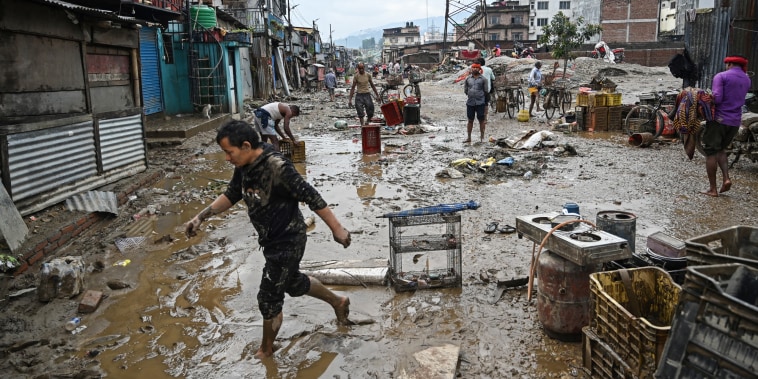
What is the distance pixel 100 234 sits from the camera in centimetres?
652

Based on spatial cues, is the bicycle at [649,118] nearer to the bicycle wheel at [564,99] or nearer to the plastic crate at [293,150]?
the bicycle wheel at [564,99]

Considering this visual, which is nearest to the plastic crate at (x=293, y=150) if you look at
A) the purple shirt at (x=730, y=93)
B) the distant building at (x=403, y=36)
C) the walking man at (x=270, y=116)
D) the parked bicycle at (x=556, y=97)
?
the walking man at (x=270, y=116)

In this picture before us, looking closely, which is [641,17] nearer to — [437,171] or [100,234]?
[437,171]

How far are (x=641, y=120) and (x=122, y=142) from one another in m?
11.1

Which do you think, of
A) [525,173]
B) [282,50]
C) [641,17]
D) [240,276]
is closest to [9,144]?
[240,276]

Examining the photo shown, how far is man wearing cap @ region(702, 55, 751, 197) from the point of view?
671 centimetres

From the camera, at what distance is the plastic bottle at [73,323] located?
167 inches

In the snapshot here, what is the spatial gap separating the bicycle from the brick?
11.3 metres

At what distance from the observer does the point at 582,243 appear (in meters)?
3.37

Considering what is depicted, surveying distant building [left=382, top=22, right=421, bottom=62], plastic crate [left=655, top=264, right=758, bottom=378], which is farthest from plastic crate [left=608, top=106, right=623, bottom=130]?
distant building [left=382, top=22, right=421, bottom=62]

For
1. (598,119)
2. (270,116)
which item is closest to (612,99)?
(598,119)

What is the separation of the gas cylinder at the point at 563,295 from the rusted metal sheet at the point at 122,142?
6994mm

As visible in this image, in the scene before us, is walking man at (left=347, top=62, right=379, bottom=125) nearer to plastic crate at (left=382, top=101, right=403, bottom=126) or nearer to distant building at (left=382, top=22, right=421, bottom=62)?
plastic crate at (left=382, top=101, right=403, bottom=126)

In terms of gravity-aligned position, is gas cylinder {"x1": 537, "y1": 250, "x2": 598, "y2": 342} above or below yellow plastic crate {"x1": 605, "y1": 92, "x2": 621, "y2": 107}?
below
